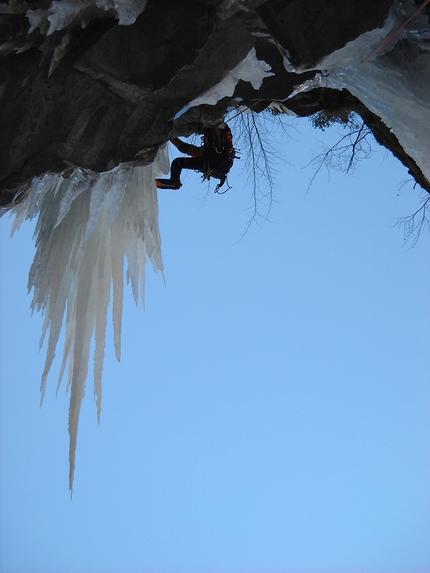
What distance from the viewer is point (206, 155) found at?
414 centimetres

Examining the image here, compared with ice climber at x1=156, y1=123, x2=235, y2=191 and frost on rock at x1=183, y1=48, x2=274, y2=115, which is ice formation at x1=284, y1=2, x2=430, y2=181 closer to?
frost on rock at x1=183, y1=48, x2=274, y2=115

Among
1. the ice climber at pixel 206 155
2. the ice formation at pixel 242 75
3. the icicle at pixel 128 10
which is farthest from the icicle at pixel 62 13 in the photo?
the ice climber at pixel 206 155

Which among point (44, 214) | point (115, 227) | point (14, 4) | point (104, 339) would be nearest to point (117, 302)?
point (104, 339)

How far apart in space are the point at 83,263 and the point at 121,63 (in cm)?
143

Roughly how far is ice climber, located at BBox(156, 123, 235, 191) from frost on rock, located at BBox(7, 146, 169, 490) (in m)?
0.32

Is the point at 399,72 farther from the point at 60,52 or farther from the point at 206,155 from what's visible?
the point at 60,52

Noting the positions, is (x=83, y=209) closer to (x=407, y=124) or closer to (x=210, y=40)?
(x=210, y=40)

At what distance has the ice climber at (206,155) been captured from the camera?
407 centimetres

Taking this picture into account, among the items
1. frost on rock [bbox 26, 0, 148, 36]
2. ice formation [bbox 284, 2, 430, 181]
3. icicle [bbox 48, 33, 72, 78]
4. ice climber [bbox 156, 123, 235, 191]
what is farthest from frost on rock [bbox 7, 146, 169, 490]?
ice formation [bbox 284, 2, 430, 181]

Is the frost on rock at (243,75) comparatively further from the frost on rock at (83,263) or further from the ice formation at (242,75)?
the frost on rock at (83,263)

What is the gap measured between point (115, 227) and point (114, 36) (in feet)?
4.60

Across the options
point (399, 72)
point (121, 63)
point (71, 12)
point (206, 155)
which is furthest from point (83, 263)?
point (399, 72)

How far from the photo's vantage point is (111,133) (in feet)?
9.13

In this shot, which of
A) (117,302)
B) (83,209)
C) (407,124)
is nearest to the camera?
(407,124)
